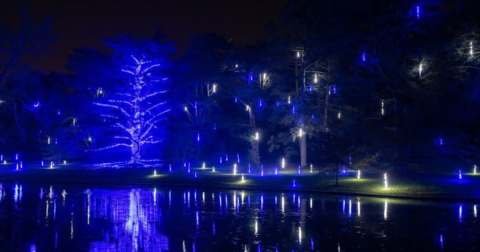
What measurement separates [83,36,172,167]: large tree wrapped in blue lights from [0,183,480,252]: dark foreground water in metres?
21.9

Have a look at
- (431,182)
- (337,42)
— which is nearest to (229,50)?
(337,42)

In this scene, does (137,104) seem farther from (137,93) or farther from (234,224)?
(234,224)

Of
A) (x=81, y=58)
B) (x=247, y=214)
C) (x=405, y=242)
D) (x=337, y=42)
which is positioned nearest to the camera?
(x=405, y=242)

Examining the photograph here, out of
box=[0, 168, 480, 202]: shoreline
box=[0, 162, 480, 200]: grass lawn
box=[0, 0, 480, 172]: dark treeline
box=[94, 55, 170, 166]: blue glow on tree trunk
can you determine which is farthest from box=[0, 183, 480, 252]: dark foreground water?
box=[94, 55, 170, 166]: blue glow on tree trunk

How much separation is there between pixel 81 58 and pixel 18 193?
3670cm

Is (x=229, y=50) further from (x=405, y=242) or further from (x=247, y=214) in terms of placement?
(x=405, y=242)

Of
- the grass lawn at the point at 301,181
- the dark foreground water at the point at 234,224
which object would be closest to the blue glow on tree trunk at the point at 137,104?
the grass lawn at the point at 301,181

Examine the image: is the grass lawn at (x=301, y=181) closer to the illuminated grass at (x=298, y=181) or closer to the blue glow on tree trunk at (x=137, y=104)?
the illuminated grass at (x=298, y=181)

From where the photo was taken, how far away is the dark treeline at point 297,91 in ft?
103

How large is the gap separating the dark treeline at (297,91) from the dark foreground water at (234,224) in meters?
8.98

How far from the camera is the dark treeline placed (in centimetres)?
3150

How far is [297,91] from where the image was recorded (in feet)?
155

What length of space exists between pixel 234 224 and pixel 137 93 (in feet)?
107

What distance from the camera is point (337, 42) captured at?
3472cm
